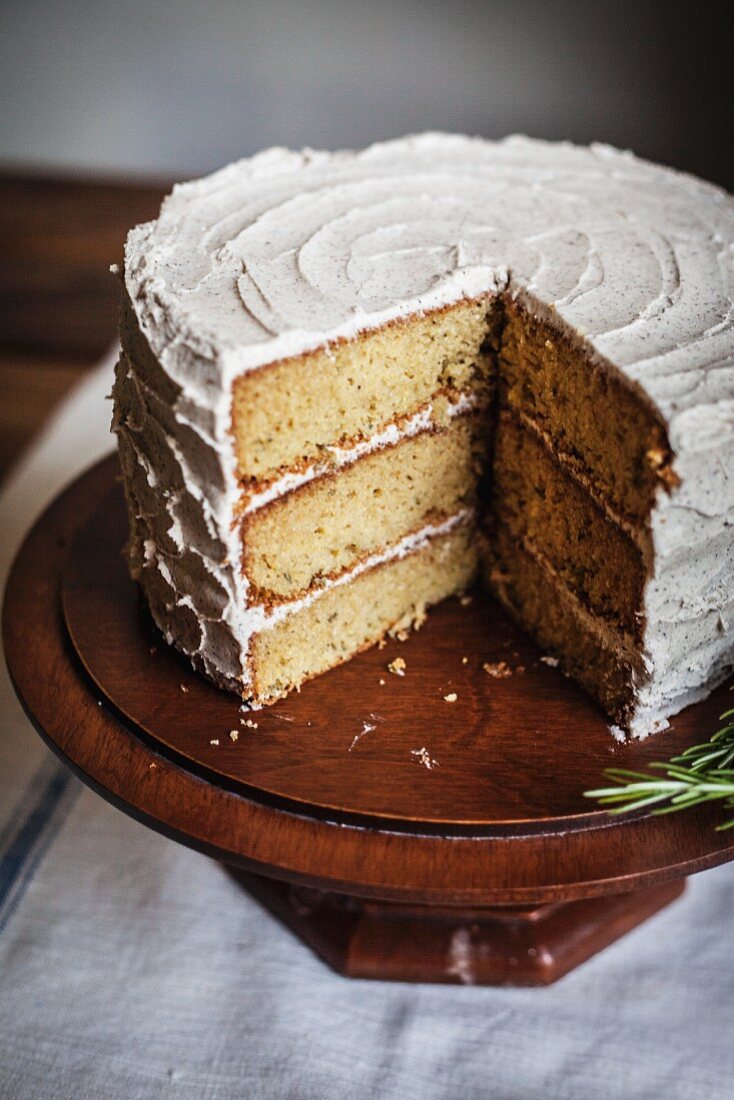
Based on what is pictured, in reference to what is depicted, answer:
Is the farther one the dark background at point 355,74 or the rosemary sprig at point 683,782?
the dark background at point 355,74

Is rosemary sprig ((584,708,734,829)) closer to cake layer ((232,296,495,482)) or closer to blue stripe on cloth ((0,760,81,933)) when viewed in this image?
cake layer ((232,296,495,482))

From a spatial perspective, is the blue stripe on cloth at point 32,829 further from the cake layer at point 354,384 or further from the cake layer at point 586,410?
the cake layer at point 586,410

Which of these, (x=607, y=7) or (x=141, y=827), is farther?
(x=607, y=7)

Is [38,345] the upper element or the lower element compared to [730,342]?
lower

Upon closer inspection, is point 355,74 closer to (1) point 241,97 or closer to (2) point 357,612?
(1) point 241,97

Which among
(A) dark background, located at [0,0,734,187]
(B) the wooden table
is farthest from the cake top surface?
(B) the wooden table

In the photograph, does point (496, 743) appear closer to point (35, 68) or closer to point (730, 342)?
point (730, 342)

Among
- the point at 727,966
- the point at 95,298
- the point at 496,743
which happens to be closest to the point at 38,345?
the point at 95,298

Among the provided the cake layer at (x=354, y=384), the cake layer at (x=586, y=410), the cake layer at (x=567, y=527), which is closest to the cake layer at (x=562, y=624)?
the cake layer at (x=567, y=527)
